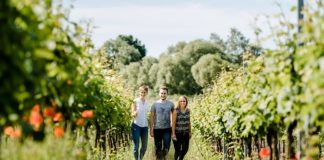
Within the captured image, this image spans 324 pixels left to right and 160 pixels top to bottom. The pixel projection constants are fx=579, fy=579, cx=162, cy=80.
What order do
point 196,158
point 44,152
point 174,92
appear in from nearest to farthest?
point 44,152 → point 196,158 → point 174,92

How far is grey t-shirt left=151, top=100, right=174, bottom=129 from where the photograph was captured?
11164mm

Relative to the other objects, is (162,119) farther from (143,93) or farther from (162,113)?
(143,93)

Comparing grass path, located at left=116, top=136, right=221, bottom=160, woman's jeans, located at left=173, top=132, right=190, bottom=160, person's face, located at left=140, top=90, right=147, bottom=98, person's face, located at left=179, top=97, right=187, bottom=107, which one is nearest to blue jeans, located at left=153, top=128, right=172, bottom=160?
woman's jeans, located at left=173, top=132, right=190, bottom=160

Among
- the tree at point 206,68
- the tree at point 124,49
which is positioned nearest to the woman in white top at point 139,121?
the tree at point 206,68

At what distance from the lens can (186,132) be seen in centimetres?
1139

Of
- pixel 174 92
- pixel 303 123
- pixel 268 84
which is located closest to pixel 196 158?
pixel 268 84

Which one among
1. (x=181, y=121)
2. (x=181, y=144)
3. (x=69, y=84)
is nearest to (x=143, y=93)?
(x=181, y=121)

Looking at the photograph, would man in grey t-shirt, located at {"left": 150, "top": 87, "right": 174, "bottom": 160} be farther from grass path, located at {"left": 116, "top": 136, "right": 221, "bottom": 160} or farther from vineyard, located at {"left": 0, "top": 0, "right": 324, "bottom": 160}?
vineyard, located at {"left": 0, "top": 0, "right": 324, "bottom": 160}

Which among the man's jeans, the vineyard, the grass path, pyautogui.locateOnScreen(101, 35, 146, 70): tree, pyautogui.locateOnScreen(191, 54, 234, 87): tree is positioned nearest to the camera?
the vineyard

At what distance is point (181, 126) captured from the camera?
11289 millimetres

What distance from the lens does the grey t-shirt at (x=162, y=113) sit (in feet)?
36.6

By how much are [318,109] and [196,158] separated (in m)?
9.56

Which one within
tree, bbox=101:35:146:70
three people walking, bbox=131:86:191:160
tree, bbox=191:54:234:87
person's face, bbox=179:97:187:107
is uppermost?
tree, bbox=101:35:146:70

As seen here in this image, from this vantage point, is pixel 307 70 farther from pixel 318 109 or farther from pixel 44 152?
pixel 44 152
